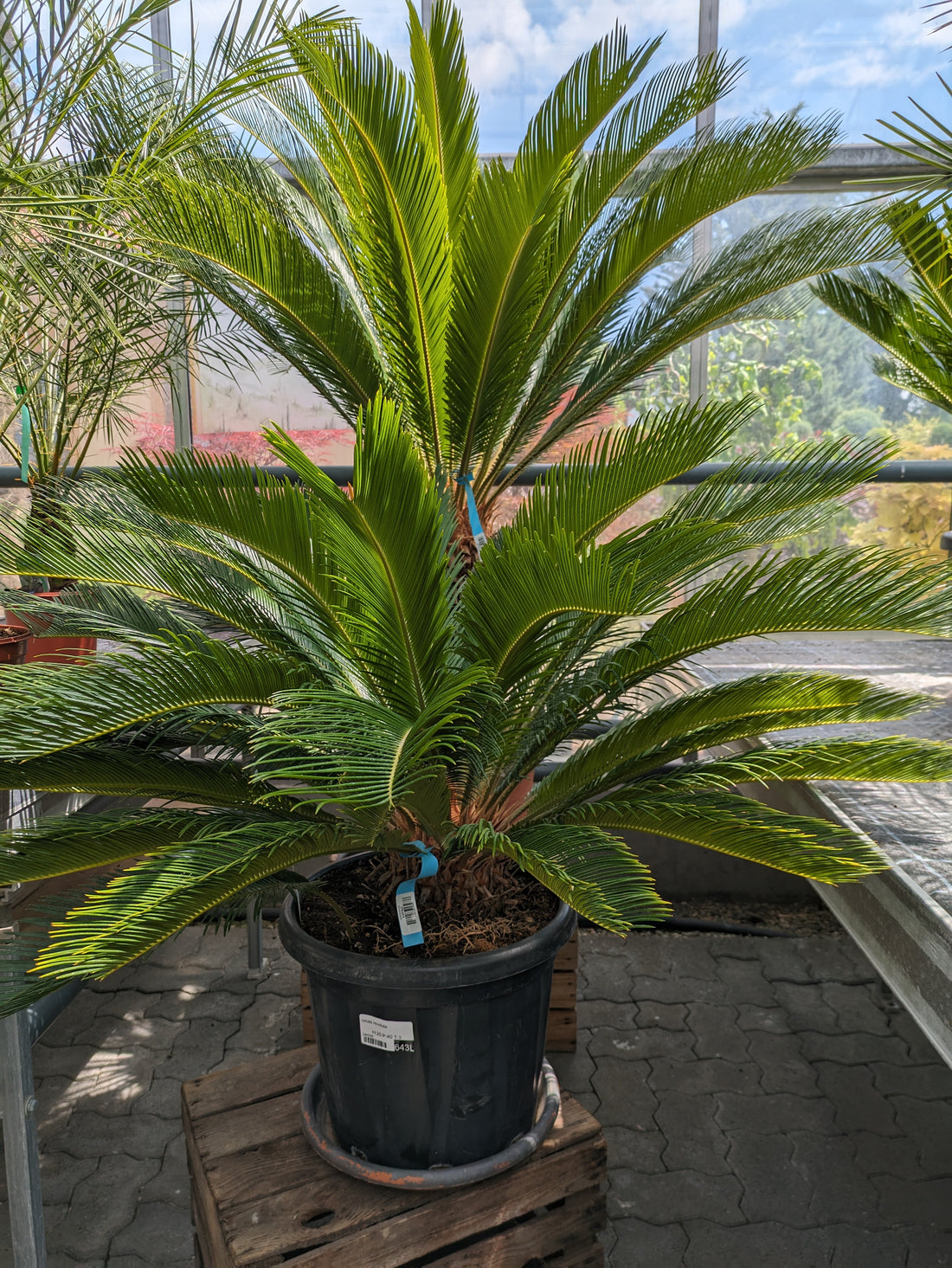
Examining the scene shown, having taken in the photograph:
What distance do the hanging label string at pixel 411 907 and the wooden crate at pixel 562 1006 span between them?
996 mm

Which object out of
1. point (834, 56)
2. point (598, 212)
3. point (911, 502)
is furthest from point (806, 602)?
point (834, 56)

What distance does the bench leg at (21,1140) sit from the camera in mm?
1698

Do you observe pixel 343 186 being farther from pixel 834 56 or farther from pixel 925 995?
pixel 834 56

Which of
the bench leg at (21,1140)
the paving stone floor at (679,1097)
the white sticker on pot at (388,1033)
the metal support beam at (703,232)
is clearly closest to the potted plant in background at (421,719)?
the white sticker on pot at (388,1033)

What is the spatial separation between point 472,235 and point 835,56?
3.17 metres

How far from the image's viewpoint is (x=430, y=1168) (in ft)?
5.17

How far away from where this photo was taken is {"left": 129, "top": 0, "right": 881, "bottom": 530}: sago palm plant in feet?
6.04

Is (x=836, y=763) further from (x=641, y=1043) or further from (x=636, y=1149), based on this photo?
(x=641, y=1043)

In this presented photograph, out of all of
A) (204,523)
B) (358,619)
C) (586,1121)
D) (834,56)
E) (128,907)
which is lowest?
(586,1121)

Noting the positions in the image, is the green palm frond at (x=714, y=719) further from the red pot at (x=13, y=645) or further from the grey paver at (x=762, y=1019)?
the grey paver at (x=762, y=1019)

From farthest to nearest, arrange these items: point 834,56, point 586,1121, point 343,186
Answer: point 834,56 < point 343,186 < point 586,1121

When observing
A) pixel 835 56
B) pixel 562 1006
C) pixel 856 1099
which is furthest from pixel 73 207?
pixel 835 56

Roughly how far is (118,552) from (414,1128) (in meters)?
1.02

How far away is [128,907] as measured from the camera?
1.25 meters
